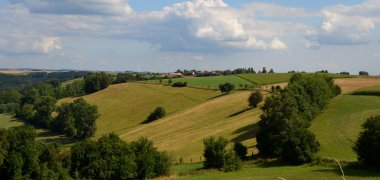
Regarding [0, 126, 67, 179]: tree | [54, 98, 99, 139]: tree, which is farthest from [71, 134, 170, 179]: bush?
[54, 98, 99, 139]: tree

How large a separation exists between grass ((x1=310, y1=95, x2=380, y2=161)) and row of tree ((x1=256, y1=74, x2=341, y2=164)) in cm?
239

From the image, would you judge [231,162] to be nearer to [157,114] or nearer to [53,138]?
[157,114]

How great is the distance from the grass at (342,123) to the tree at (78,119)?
5865 cm

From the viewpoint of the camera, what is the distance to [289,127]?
203ft

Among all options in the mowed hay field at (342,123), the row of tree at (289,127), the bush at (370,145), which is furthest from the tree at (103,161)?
the bush at (370,145)

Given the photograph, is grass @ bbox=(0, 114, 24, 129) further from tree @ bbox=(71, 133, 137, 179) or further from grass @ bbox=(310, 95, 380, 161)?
grass @ bbox=(310, 95, 380, 161)

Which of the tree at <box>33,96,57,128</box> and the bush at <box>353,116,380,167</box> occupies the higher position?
the bush at <box>353,116,380,167</box>

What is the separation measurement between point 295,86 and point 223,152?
28.8 meters

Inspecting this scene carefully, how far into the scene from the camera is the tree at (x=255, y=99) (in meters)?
100

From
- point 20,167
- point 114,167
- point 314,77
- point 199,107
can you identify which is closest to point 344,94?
point 314,77

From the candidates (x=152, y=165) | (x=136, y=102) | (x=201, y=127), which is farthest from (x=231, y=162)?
(x=136, y=102)

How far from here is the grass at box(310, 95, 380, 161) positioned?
2340 inches

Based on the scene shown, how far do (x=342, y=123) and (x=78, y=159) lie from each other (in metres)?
42.3

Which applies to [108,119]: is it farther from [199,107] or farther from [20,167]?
[20,167]
